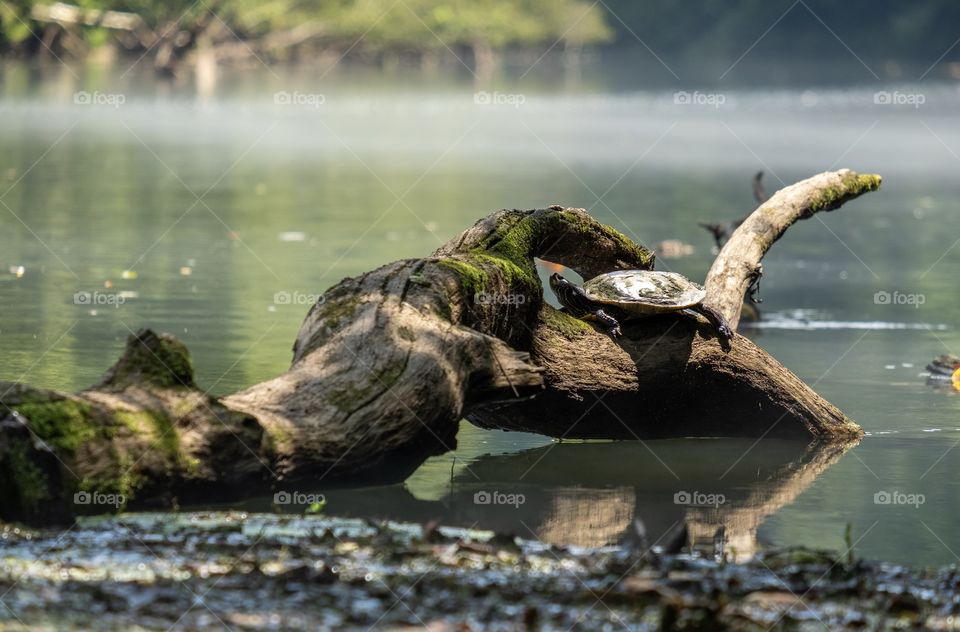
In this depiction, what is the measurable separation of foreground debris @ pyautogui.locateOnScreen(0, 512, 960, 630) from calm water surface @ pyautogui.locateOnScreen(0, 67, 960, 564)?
0.72m

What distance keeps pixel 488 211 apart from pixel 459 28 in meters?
63.2

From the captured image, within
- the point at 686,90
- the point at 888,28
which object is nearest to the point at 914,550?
the point at 686,90

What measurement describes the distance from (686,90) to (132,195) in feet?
124
